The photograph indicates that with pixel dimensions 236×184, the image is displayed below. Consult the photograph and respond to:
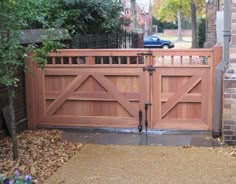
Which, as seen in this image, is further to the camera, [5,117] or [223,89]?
[5,117]

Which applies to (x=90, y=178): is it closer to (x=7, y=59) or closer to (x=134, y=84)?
(x=7, y=59)

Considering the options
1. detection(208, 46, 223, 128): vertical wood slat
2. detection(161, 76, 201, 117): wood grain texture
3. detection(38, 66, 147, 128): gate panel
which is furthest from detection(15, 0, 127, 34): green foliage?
detection(208, 46, 223, 128): vertical wood slat

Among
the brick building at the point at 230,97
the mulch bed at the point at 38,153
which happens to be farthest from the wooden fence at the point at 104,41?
the brick building at the point at 230,97

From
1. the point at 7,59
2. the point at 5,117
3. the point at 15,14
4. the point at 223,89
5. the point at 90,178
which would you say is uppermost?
the point at 15,14

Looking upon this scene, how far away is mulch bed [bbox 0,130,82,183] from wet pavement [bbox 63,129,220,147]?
0.31 metres

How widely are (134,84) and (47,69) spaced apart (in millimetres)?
1486

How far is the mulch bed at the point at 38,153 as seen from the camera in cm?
466

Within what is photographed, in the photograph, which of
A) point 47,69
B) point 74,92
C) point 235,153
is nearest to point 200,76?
point 235,153

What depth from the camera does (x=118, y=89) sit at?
21.4 feet

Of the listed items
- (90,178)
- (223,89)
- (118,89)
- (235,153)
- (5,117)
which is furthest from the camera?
(118,89)

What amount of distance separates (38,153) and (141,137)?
1.69m

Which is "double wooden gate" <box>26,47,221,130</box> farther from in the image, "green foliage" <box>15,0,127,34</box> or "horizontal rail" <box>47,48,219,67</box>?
"green foliage" <box>15,0,127,34</box>

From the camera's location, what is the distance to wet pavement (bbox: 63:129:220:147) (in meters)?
5.90

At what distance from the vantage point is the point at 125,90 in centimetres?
651
